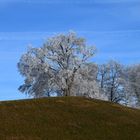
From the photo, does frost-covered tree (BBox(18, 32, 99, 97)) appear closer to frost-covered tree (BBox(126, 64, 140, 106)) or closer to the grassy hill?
frost-covered tree (BBox(126, 64, 140, 106))

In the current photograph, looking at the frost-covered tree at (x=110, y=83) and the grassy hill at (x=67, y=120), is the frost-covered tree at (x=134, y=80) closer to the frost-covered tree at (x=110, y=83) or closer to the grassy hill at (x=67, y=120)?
the frost-covered tree at (x=110, y=83)

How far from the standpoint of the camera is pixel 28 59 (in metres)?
77.3

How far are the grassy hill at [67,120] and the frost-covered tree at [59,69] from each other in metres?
37.2

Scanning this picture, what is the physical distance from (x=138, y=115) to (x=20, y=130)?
888 cm

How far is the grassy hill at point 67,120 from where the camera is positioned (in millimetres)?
29703

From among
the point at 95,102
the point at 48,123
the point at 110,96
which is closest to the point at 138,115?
the point at 95,102

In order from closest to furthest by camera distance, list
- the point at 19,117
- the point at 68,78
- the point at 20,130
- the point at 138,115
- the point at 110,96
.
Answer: the point at 20,130 < the point at 19,117 < the point at 138,115 < the point at 68,78 < the point at 110,96

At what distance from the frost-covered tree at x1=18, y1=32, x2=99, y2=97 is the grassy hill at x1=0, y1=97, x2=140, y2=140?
3717 cm

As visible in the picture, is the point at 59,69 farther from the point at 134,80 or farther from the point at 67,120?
the point at 67,120

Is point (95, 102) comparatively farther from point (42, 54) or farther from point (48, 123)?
point (42, 54)

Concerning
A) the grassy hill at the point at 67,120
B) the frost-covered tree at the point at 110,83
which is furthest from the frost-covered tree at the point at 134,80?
the grassy hill at the point at 67,120

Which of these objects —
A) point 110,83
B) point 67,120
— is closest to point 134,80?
point 110,83

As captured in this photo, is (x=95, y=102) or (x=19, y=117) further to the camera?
(x=95, y=102)

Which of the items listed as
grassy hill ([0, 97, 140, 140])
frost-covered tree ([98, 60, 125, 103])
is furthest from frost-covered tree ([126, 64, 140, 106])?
grassy hill ([0, 97, 140, 140])
